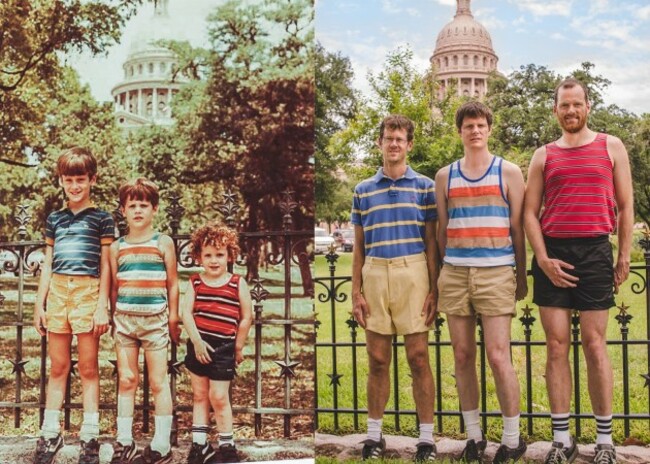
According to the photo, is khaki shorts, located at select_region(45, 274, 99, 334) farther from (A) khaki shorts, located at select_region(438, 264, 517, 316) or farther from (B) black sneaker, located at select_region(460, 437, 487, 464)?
(B) black sneaker, located at select_region(460, 437, 487, 464)

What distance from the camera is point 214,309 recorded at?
4223 millimetres

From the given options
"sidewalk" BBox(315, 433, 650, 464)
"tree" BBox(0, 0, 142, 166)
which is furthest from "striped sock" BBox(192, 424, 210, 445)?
"tree" BBox(0, 0, 142, 166)

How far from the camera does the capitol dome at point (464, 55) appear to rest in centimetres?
454

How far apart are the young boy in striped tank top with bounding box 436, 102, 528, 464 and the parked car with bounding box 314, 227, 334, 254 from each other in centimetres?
98

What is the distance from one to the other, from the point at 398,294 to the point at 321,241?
97cm

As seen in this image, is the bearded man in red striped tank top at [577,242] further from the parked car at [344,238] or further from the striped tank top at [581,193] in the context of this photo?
the parked car at [344,238]

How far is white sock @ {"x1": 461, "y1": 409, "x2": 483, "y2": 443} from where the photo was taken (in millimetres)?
4047

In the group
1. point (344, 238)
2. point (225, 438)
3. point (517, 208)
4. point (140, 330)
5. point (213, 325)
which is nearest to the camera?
point (517, 208)

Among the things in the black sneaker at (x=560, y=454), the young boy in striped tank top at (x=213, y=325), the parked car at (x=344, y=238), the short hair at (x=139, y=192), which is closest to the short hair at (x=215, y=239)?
the young boy in striped tank top at (x=213, y=325)

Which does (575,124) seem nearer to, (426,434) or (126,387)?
(426,434)

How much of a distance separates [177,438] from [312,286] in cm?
131

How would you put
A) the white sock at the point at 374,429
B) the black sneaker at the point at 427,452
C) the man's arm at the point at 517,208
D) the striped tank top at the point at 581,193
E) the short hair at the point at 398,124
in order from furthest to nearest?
Result: 1. the white sock at the point at 374,429
2. the black sneaker at the point at 427,452
3. the short hair at the point at 398,124
4. the man's arm at the point at 517,208
5. the striped tank top at the point at 581,193

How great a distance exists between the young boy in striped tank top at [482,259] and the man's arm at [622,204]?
1.69 ft

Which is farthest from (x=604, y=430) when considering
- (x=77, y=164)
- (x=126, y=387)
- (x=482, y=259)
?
(x=77, y=164)
